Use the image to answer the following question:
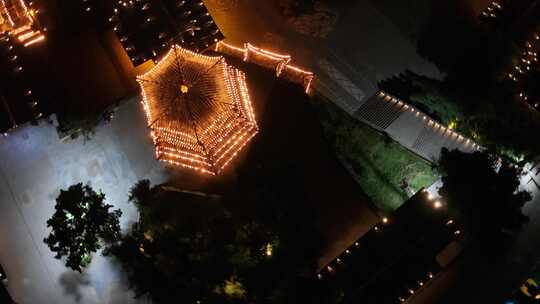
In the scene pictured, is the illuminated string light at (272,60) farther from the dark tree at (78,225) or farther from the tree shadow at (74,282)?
the tree shadow at (74,282)

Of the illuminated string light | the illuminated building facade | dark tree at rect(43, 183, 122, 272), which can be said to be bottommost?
dark tree at rect(43, 183, 122, 272)

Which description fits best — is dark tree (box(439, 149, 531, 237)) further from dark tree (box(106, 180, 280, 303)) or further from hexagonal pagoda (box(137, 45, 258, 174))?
hexagonal pagoda (box(137, 45, 258, 174))

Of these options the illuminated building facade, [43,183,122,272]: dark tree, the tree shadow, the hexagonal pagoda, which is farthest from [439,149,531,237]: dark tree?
the illuminated building facade

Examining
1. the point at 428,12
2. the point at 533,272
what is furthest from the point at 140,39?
the point at 533,272

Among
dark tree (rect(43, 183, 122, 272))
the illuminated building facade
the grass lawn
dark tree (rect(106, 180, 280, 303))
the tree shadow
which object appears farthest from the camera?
the grass lawn

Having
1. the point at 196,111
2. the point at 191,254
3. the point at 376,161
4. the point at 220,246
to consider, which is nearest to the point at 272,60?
the point at 196,111

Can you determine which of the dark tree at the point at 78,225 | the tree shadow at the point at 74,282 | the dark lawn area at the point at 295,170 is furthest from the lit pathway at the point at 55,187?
the dark lawn area at the point at 295,170
